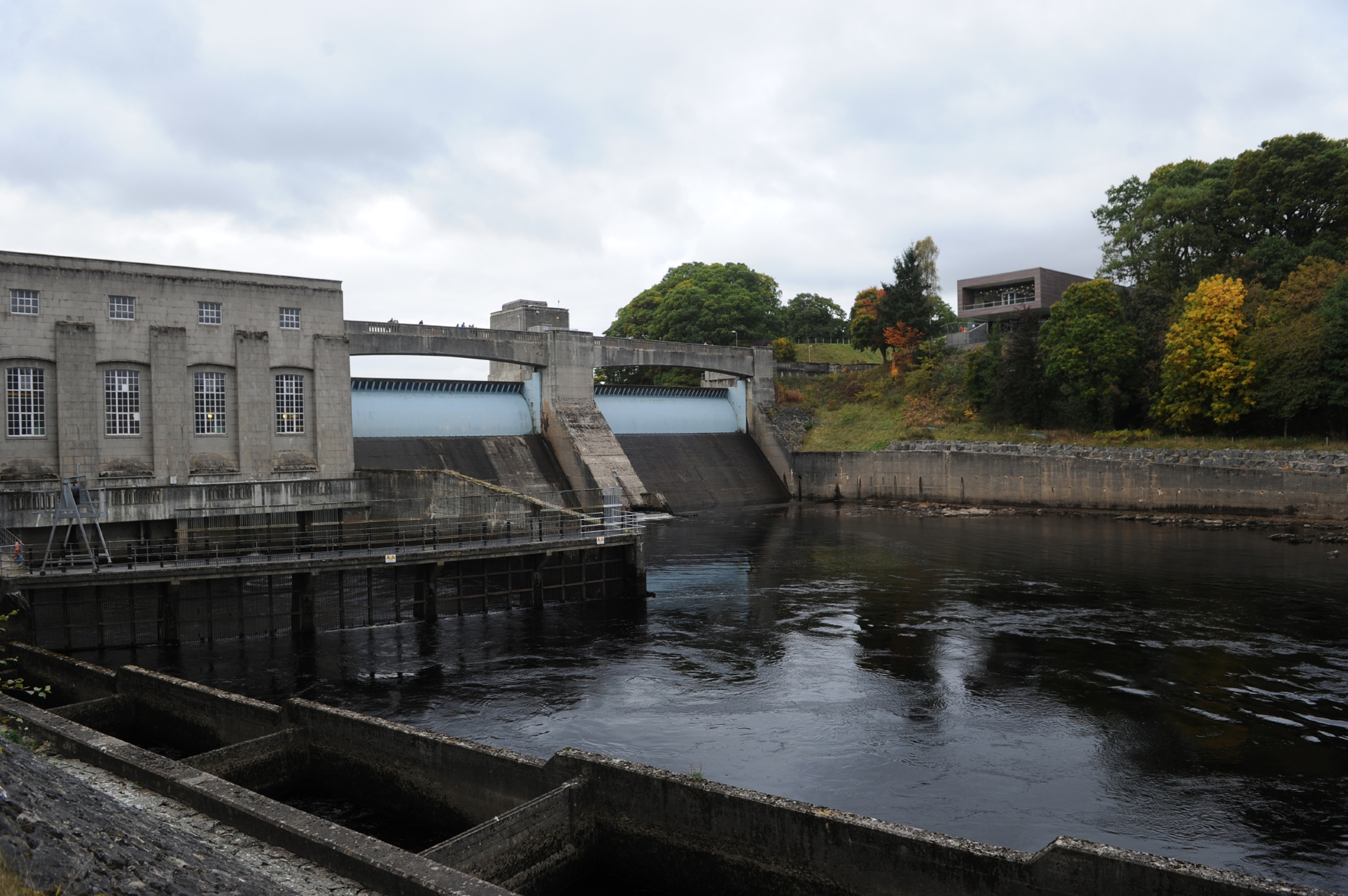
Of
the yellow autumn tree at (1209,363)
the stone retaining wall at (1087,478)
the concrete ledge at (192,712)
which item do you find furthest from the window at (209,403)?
the yellow autumn tree at (1209,363)

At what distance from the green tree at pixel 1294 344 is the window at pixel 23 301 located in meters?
47.2

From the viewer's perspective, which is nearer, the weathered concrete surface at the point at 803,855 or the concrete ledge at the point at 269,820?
the weathered concrete surface at the point at 803,855

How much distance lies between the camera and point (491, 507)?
29.6 metres

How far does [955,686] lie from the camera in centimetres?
1786

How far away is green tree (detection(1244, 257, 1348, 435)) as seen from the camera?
126 ft

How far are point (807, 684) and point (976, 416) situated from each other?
39397 millimetres

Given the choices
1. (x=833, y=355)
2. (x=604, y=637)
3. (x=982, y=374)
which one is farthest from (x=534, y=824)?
(x=833, y=355)

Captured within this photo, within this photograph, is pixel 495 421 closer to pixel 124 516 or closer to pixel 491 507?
pixel 491 507

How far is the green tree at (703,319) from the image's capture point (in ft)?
240

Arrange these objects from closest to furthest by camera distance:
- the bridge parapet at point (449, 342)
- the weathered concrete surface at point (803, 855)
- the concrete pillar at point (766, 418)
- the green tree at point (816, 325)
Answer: the weathered concrete surface at point (803, 855) < the bridge parapet at point (449, 342) < the concrete pillar at point (766, 418) < the green tree at point (816, 325)

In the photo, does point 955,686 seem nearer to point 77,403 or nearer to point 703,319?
point 77,403

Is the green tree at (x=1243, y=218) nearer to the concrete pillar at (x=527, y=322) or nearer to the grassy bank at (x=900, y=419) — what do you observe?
the grassy bank at (x=900, y=419)

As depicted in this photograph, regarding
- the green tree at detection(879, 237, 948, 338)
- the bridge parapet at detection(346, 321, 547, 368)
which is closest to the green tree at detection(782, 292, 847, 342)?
the green tree at detection(879, 237, 948, 338)

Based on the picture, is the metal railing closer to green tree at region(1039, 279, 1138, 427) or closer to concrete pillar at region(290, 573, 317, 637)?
concrete pillar at region(290, 573, 317, 637)
